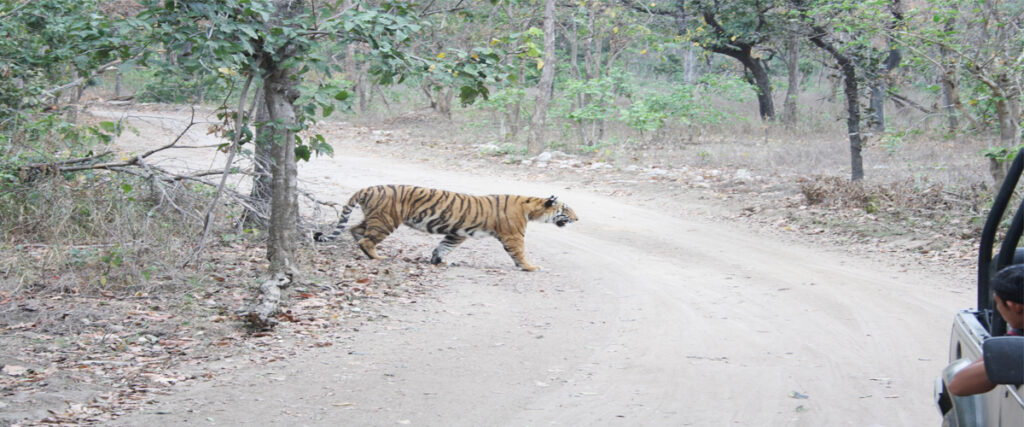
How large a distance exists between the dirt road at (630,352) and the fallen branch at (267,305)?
2.21ft

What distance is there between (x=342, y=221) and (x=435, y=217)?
1180 millimetres

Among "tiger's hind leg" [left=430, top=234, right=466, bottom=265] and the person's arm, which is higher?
the person's arm

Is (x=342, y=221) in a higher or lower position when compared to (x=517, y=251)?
higher

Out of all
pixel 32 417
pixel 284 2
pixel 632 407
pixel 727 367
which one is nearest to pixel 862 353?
pixel 727 367

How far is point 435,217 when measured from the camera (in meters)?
10.1

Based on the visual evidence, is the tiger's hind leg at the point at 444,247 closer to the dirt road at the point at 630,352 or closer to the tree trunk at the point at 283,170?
the dirt road at the point at 630,352

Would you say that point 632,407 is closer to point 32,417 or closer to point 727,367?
point 727,367

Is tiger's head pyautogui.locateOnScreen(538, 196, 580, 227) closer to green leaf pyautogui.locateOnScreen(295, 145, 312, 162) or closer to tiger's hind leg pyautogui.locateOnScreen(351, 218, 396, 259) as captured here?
tiger's hind leg pyautogui.locateOnScreen(351, 218, 396, 259)

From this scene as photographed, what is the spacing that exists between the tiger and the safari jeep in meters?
6.77

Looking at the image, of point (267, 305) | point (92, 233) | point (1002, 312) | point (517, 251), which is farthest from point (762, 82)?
point (1002, 312)

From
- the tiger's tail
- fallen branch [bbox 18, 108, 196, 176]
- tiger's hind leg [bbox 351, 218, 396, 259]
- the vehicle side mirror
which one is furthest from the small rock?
the vehicle side mirror

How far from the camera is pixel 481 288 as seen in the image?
899 centimetres

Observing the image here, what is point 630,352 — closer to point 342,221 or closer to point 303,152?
point 303,152

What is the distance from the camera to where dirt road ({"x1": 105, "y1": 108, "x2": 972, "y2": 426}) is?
16.1 feet
